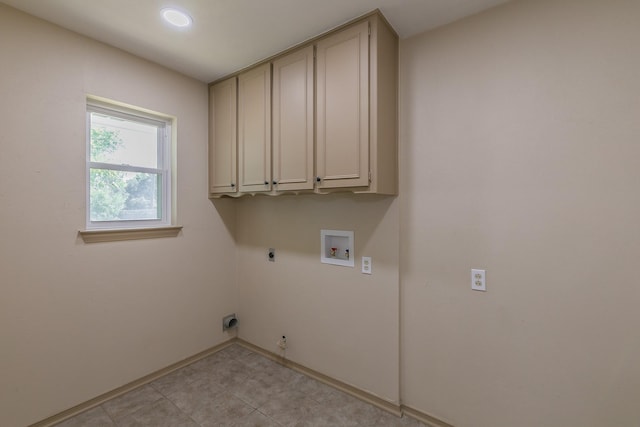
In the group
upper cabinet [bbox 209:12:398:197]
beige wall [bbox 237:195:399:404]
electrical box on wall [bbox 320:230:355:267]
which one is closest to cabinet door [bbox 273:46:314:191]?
upper cabinet [bbox 209:12:398:197]

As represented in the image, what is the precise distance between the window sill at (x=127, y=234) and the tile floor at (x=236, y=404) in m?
1.20

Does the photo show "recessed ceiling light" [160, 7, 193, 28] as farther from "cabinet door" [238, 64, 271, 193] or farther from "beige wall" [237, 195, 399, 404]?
"beige wall" [237, 195, 399, 404]

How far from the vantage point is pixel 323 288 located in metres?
2.38

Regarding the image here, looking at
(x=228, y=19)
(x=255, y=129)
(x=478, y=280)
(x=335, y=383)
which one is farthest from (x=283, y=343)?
(x=228, y=19)

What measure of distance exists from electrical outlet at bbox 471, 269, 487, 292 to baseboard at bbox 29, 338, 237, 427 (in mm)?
2451

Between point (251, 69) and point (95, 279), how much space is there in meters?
2.04

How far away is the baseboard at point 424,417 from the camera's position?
186 centimetres

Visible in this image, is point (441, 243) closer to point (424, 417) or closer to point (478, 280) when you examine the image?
point (478, 280)

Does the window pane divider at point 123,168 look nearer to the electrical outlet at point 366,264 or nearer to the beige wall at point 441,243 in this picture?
the beige wall at point 441,243

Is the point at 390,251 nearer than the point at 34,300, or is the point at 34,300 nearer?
the point at 34,300

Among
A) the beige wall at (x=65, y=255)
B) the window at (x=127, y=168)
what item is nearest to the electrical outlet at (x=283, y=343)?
the beige wall at (x=65, y=255)

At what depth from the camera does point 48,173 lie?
188 centimetres

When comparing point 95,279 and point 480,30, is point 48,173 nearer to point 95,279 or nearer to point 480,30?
point 95,279

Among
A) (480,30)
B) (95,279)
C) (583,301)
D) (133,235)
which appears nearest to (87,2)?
(133,235)
